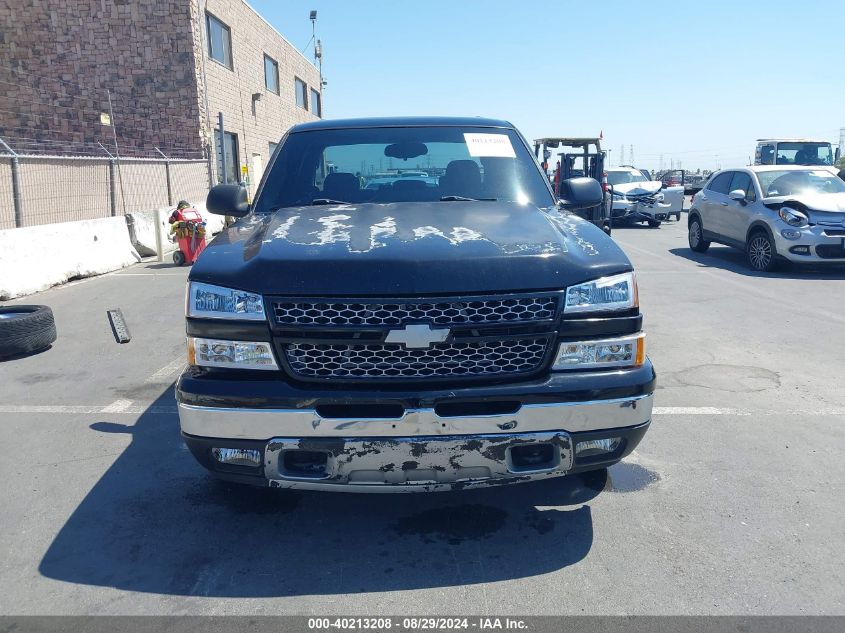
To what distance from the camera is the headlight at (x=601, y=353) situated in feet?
9.30

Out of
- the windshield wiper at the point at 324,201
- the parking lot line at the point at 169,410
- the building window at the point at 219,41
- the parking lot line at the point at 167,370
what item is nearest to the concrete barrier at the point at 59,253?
the parking lot line at the point at 167,370

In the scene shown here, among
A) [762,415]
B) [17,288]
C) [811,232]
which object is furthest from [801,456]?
[17,288]

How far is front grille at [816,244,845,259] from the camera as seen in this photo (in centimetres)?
1045

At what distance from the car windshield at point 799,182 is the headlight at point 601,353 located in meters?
9.99

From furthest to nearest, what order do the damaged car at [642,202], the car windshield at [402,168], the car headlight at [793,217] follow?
the damaged car at [642,202]
the car headlight at [793,217]
the car windshield at [402,168]

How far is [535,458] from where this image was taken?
111 inches

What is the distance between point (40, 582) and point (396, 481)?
4.95 ft

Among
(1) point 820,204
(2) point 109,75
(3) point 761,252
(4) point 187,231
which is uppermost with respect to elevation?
(2) point 109,75

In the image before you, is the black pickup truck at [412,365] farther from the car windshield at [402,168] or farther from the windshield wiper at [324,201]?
the car windshield at [402,168]

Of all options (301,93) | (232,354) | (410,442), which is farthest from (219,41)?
(410,442)

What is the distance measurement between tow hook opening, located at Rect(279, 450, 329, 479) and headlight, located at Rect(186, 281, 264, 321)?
1.86ft

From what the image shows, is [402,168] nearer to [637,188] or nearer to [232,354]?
[232,354]

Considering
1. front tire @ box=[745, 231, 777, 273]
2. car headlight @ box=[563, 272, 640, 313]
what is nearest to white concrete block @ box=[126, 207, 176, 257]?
front tire @ box=[745, 231, 777, 273]

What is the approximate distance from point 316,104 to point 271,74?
11349 millimetres
